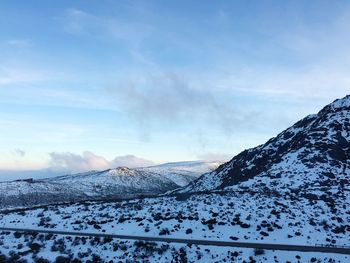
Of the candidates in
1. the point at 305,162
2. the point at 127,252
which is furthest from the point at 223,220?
the point at 305,162

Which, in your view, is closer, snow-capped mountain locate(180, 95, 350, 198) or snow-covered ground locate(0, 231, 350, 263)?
snow-covered ground locate(0, 231, 350, 263)

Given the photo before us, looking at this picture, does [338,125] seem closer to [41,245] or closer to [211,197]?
[211,197]

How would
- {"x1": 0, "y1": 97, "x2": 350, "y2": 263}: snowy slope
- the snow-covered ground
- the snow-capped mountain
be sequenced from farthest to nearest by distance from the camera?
the snow-capped mountain, {"x1": 0, "y1": 97, "x2": 350, "y2": 263}: snowy slope, the snow-covered ground

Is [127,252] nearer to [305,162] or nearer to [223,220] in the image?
[223,220]

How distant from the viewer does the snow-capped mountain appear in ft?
215

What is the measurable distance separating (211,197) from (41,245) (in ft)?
77.9

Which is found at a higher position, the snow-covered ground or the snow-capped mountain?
the snow-capped mountain

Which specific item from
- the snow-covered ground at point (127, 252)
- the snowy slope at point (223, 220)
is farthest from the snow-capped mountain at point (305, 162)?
the snow-covered ground at point (127, 252)

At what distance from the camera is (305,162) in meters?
76.8

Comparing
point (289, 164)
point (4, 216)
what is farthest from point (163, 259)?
point (289, 164)

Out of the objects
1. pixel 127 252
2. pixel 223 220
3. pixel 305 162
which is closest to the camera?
pixel 127 252

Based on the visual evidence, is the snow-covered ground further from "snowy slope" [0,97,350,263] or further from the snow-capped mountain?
the snow-capped mountain

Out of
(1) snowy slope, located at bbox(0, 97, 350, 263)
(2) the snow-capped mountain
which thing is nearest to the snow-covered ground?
(1) snowy slope, located at bbox(0, 97, 350, 263)

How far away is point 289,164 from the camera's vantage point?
7869cm
